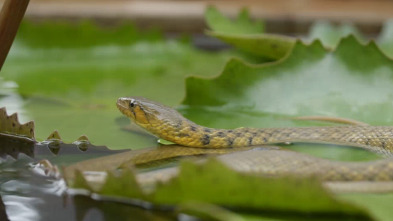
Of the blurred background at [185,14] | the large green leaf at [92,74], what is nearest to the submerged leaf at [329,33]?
the large green leaf at [92,74]

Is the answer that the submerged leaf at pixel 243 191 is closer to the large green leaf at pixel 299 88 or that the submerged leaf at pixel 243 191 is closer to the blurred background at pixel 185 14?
the large green leaf at pixel 299 88

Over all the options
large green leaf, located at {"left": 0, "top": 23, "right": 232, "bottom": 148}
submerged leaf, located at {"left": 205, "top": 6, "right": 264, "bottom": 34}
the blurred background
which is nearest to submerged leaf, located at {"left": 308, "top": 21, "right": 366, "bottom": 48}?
submerged leaf, located at {"left": 205, "top": 6, "right": 264, "bottom": 34}

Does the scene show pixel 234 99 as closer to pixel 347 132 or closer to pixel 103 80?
pixel 347 132

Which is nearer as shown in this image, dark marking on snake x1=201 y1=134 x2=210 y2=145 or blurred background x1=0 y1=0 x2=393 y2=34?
dark marking on snake x1=201 y1=134 x2=210 y2=145

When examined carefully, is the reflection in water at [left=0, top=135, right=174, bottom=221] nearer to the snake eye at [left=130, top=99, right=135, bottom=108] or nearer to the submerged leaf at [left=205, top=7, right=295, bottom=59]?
the snake eye at [left=130, top=99, right=135, bottom=108]

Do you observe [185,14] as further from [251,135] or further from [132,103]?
[251,135]

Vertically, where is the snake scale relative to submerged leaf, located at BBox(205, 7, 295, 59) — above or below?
below

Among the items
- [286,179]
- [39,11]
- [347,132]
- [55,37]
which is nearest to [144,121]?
[347,132]
